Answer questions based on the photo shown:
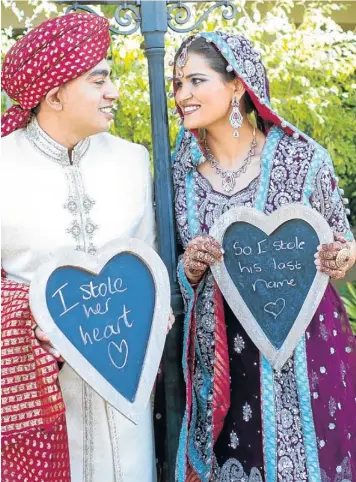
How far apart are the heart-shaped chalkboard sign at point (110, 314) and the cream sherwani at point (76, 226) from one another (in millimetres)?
205

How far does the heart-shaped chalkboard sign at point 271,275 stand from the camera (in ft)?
10.7

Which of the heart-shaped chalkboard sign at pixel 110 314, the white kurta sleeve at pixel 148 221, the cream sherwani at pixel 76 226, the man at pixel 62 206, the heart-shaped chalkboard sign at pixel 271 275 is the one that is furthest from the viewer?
the white kurta sleeve at pixel 148 221

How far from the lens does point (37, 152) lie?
323 centimetres

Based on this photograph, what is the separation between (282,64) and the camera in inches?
223

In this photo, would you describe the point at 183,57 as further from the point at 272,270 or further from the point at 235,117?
the point at 272,270

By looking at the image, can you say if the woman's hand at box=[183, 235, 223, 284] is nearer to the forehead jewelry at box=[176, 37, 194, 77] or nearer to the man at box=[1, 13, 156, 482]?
the man at box=[1, 13, 156, 482]

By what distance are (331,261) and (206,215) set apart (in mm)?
484

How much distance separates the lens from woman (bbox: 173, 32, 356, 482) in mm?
3373

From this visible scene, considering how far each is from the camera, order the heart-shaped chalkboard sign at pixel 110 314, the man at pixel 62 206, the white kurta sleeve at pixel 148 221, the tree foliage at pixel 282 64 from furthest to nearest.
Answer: the tree foliage at pixel 282 64
the white kurta sleeve at pixel 148 221
the man at pixel 62 206
the heart-shaped chalkboard sign at pixel 110 314

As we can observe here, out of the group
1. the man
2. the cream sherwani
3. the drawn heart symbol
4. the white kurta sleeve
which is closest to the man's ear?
the man

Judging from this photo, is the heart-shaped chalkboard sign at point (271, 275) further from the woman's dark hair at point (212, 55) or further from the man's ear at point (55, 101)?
the man's ear at point (55, 101)

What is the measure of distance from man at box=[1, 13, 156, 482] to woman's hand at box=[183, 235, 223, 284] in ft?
0.70

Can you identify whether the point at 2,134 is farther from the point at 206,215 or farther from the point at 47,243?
the point at 206,215

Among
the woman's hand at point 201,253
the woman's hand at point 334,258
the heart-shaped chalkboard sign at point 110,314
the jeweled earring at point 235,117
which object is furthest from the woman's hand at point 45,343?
the jeweled earring at point 235,117
